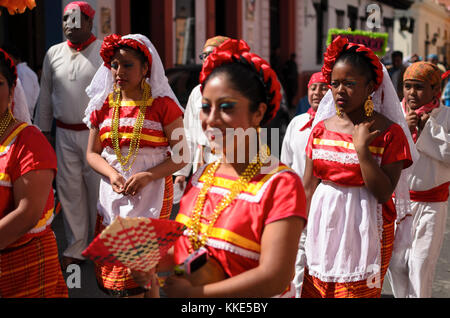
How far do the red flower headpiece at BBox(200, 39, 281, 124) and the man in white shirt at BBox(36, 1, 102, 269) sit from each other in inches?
143

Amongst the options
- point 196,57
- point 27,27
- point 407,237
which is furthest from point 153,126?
point 196,57

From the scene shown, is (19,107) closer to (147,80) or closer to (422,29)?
(147,80)

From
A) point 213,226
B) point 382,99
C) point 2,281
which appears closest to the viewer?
point 213,226

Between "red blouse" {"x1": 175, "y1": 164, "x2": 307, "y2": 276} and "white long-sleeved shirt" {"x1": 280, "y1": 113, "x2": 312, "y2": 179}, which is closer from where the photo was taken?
"red blouse" {"x1": 175, "y1": 164, "x2": 307, "y2": 276}

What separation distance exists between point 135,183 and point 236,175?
5.88 feet

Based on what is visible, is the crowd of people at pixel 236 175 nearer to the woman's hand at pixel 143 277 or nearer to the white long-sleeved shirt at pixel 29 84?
the woman's hand at pixel 143 277

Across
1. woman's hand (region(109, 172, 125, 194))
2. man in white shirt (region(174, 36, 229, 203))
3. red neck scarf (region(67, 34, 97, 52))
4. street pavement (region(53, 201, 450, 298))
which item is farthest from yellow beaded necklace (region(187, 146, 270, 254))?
red neck scarf (region(67, 34, 97, 52))

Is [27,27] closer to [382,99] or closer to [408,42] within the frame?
[382,99]

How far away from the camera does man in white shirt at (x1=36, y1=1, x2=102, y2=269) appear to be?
598 cm

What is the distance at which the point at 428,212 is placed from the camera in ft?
14.8

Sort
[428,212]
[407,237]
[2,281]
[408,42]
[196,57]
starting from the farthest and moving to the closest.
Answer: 1. [408,42]
2. [196,57]
3. [428,212]
4. [407,237]
5. [2,281]

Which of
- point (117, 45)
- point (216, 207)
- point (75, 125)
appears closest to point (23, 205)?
point (216, 207)

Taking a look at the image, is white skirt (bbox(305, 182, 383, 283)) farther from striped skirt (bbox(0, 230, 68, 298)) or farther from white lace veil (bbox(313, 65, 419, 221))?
striped skirt (bbox(0, 230, 68, 298))

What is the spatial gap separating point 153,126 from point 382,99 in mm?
1509
